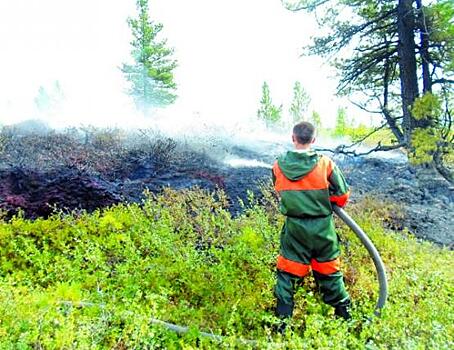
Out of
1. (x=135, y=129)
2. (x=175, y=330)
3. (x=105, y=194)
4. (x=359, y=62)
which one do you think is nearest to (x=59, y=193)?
(x=105, y=194)

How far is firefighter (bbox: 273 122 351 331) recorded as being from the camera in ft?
10.6

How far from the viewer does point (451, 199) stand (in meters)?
8.16

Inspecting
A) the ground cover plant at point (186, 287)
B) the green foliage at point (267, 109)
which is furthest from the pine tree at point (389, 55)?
the green foliage at point (267, 109)

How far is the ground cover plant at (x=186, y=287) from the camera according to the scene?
292cm

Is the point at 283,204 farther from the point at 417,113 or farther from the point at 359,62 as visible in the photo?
the point at 359,62

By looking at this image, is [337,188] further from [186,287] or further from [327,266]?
[186,287]

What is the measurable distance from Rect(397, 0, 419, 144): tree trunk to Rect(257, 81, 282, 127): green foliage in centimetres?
3543

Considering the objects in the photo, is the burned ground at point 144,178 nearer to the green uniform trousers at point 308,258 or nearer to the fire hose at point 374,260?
the fire hose at point 374,260

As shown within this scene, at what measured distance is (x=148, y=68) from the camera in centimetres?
2795

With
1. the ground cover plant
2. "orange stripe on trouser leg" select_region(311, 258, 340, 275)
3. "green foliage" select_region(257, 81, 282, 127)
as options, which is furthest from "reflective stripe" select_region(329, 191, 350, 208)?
"green foliage" select_region(257, 81, 282, 127)

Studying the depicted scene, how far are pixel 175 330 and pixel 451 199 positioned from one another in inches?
277

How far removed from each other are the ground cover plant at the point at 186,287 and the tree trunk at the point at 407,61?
3.47m

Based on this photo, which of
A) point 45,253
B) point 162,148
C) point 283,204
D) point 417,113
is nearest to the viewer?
point 283,204

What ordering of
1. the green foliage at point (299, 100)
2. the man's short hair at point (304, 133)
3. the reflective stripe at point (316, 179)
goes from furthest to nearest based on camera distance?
the green foliage at point (299, 100) < the man's short hair at point (304, 133) < the reflective stripe at point (316, 179)
